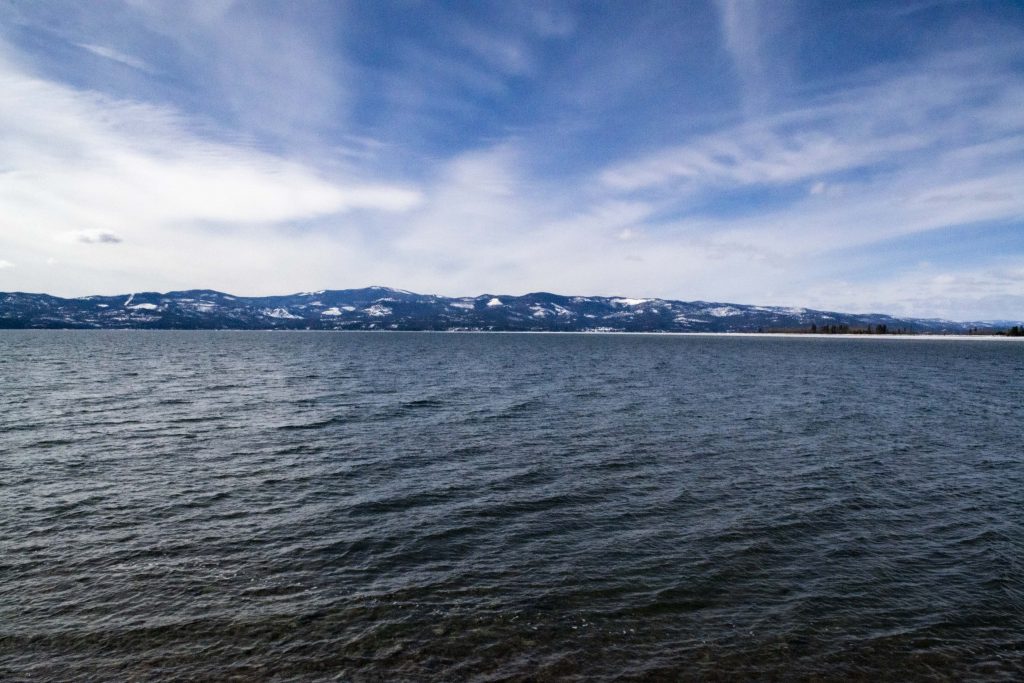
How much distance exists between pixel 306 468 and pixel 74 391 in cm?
4905

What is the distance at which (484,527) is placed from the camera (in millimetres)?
22953

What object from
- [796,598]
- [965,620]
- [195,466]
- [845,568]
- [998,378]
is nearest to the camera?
[965,620]

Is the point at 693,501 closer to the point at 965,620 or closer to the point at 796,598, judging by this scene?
the point at 796,598

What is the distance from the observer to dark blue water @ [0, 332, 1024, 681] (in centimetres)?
1422

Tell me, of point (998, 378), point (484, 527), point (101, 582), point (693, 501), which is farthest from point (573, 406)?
point (998, 378)

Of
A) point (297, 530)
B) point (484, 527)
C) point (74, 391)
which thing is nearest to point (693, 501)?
point (484, 527)

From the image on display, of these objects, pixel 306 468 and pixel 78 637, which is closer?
pixel 78 637

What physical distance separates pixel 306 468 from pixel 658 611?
22369 millimetres

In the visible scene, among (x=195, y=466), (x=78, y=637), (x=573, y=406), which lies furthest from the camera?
(x=573, y=406)

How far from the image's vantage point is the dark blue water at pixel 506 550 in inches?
560

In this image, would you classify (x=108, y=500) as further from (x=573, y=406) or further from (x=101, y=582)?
(x=573, y=406)

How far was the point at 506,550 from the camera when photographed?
20.6 metres

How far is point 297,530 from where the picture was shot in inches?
870

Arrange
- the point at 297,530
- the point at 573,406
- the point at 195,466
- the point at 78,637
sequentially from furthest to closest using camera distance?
the point at 573,406 < the point at 195,466 < the point at 297,530 < the point at 78,637
